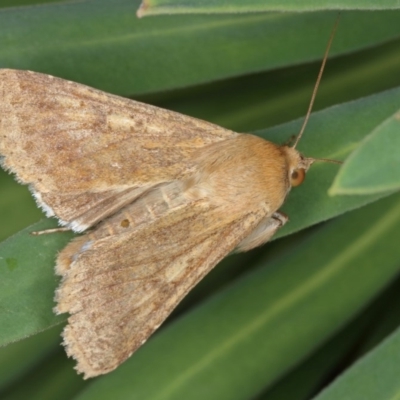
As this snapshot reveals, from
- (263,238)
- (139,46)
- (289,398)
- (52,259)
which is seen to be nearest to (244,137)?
(263,238)

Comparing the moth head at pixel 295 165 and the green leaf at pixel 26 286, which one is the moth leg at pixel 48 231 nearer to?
the green leaf at pixel 26 286

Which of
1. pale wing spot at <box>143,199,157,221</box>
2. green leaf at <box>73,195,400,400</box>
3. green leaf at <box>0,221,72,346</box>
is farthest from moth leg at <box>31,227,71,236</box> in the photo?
green leaf at <box>73,195,400,400</box>

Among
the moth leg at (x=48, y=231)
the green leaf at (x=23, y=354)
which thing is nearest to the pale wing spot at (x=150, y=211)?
the moth leg at (x=48, y=231)

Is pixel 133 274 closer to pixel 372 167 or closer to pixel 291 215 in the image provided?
pixel 291 215

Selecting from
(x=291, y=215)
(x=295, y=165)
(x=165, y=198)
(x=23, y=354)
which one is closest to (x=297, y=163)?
(x=295, y=165)

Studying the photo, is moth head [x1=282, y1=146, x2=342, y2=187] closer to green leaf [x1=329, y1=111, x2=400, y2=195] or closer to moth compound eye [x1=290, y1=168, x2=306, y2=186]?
moth compound eye [x1=290, y1=168, x2=306, y2=186]

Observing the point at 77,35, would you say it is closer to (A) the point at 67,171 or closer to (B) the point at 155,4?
(A) the point at 67,171
